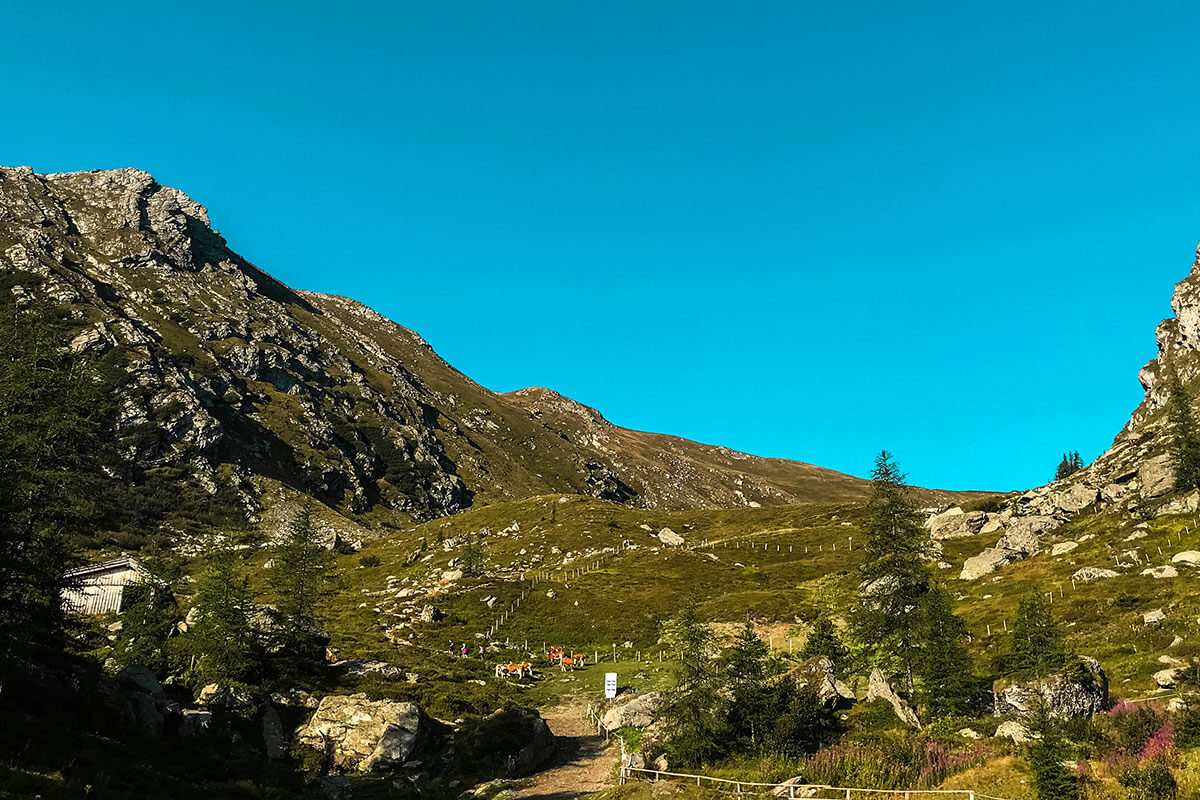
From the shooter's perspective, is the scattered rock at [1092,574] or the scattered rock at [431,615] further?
the scattered rock at [431,615]

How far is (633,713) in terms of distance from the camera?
36.6 metres

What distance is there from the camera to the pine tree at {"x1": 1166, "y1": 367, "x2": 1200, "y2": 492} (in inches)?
3034

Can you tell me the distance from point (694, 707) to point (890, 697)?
1116cm

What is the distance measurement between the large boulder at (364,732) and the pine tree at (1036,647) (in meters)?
28.8

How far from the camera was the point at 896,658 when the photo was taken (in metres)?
35.9

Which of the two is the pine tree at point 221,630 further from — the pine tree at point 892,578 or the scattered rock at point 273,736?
the pine tree at point 892,578

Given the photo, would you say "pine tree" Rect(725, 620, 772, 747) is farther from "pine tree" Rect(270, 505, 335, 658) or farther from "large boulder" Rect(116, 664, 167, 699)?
"pine tree" Rect(270, 505, 335, 658)

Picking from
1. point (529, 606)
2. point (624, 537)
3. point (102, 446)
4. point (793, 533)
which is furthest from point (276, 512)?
point (102, 446)

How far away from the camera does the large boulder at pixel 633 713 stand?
117 feet

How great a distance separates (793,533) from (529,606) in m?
67.2

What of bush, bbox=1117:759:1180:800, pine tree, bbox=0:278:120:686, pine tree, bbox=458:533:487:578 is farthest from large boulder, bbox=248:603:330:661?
pine tree, bbox=458:533:487:578

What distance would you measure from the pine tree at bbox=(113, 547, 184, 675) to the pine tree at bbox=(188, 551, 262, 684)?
5.98 ft

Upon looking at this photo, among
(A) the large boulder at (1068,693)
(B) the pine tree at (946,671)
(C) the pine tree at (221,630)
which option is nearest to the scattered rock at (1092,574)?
(A) the large boulder at (1068,693)

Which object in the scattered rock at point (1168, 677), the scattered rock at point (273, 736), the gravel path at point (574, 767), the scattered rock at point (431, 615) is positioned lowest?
the gravel path at point (574, 767)
